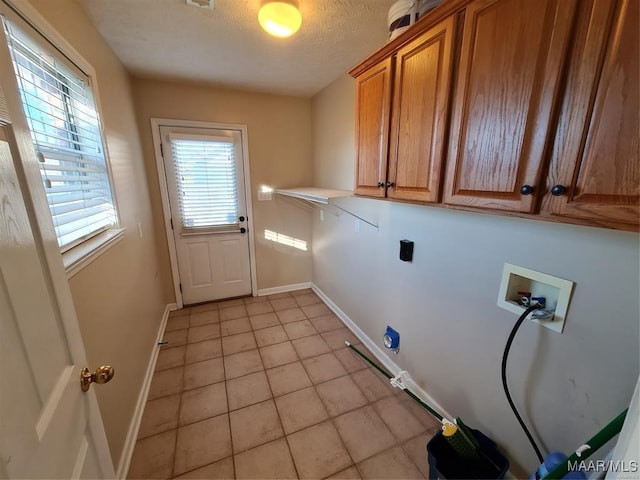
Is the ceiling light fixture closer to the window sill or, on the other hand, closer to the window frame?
the window frame

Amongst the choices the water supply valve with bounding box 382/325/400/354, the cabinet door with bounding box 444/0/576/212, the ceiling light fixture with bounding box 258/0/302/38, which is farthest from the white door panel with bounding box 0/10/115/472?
the water supply valve with bounding box 382/325/400/354

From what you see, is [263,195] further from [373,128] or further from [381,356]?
[381,356]

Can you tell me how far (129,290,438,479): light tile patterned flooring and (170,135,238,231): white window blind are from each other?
1.26m

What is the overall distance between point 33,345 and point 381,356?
2.16 m

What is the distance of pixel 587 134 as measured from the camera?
73cm

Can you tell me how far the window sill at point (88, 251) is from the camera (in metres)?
1.03

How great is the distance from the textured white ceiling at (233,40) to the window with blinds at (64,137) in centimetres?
55

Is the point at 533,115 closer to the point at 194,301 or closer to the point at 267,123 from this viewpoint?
the point at 267,123

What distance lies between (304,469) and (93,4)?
282 centimetres

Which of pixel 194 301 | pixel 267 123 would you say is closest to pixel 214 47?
pixel 267 123

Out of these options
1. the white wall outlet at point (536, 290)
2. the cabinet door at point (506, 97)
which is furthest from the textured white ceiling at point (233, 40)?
the white wall outlet at point (536, 290)

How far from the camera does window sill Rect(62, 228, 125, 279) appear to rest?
3.38ft

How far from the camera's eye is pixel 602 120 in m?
0.70

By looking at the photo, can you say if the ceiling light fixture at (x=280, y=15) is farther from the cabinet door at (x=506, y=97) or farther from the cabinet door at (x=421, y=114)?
the cabinet door at (x=506, y=97)
